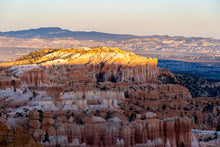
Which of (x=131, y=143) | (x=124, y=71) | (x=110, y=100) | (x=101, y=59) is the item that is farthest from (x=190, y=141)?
(x=101, y=59)

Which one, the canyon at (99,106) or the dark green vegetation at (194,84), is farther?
the dark green vegetation at (194,84)

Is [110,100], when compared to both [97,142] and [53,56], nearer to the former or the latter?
[97,142]

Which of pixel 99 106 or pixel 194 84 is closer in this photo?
pixel 99 106

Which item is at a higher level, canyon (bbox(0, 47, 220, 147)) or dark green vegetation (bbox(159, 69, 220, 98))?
canyon (bbox(0, 47, 220, 147))

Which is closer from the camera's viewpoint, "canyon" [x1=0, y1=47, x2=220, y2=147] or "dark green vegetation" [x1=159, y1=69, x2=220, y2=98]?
"canyon" [x1=0, y1=47, x2=220, y2=147]

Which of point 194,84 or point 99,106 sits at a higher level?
point 99,106

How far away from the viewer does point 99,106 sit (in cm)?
6762

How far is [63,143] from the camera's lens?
40.4 m

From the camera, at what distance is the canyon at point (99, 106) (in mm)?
41656

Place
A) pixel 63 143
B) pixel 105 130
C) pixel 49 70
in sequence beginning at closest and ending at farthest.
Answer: pixel 63 143 → pixel 105 130 → pixel 49 70

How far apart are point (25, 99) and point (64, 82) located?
27.1 m

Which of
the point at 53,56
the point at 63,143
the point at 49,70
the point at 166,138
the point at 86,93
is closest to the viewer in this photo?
the point at 63,143

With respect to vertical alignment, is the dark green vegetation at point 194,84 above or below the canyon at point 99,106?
below

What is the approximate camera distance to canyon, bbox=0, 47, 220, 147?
41656 millimetres
